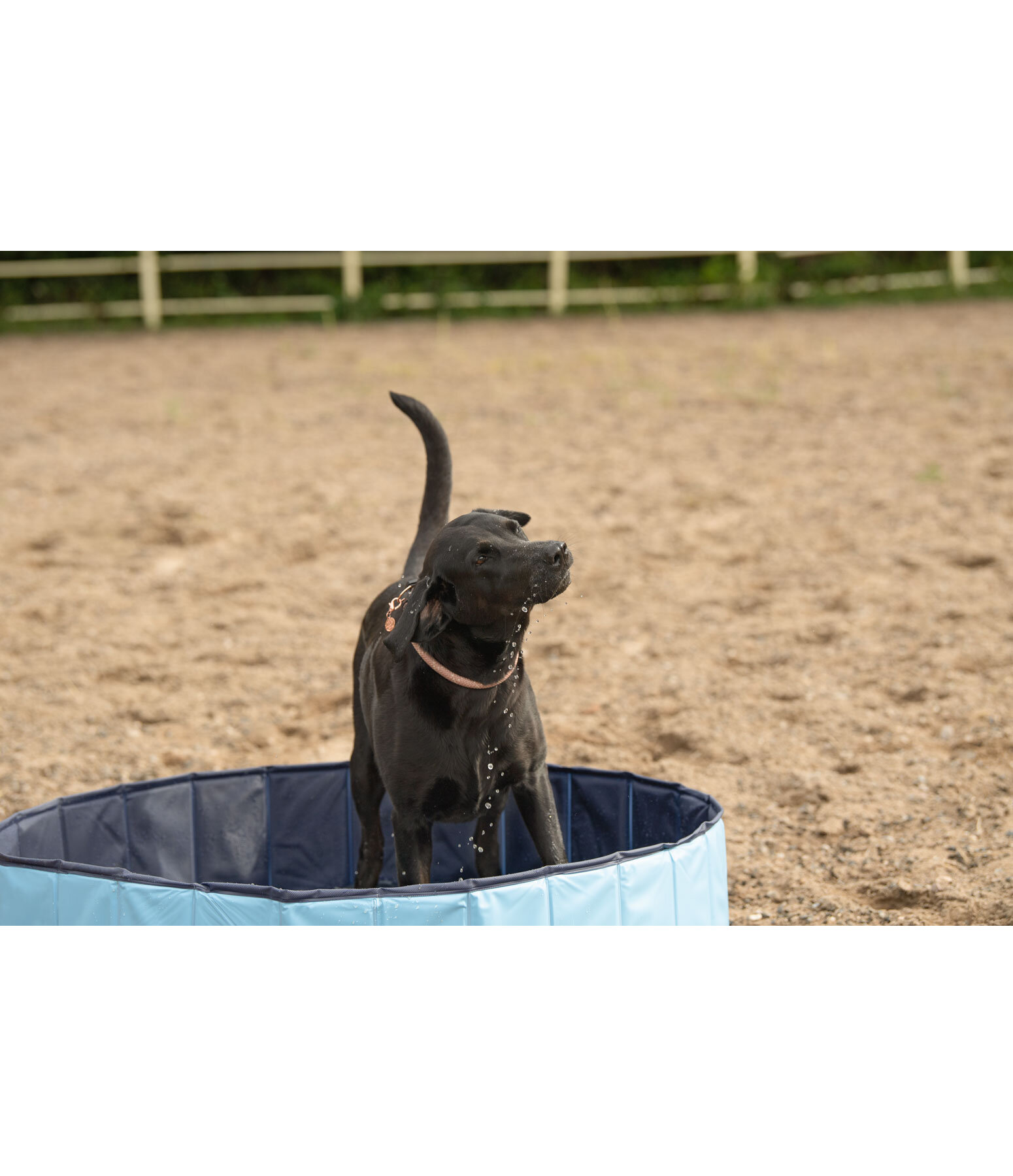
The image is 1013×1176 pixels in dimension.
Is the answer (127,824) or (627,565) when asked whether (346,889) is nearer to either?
(127,824)

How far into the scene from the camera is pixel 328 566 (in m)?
6.91

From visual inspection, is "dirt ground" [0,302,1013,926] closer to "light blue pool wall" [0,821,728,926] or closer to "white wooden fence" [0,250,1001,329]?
"light blue pool wall" [0,821,728,926]

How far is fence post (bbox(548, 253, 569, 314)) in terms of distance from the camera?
511 inches

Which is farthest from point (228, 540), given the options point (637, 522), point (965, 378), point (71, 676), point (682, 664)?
point (965, 378)

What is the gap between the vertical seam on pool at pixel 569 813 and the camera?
13.2 ft

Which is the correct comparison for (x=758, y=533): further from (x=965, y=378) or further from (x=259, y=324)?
(x=259, y=324)

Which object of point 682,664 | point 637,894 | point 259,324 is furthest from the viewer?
point 259,324

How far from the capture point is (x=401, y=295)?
13078 millimetres

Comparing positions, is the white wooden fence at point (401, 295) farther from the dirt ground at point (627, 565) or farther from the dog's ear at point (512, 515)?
the dog's ear at point (512, 515)

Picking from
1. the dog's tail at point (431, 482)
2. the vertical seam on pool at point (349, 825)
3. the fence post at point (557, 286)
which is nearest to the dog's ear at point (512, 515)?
the dog's tail at point (431, 482)

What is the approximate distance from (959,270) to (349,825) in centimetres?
1084

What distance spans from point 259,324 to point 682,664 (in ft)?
27.8

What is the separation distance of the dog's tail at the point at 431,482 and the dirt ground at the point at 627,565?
4.76 feet

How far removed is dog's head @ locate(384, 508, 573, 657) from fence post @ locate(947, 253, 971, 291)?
10.9 metres
